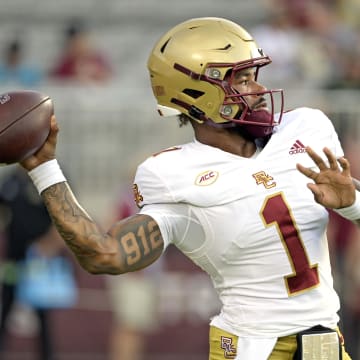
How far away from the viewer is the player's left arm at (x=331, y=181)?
3.83m

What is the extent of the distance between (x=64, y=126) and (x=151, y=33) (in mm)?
3005

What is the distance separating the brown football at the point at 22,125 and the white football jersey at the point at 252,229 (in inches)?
16.6

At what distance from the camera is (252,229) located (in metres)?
3.98

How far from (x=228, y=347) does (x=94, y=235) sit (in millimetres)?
649

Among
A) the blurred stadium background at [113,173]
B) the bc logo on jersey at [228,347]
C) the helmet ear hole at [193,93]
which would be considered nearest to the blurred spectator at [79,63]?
the blurred stadium background at [113,173]

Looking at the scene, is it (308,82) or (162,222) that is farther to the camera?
Result: (308,82)

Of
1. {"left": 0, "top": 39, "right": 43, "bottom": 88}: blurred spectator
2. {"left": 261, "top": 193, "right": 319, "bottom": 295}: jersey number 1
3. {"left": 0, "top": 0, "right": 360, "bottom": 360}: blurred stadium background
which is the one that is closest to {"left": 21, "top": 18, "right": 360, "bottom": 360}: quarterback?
{"left": 261, "top": 193, "right": 319, "bottom": 295}: jersey number 1

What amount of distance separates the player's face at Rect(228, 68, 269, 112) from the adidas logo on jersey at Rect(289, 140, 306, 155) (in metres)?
0.17

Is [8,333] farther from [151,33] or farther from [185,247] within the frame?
[185,247]

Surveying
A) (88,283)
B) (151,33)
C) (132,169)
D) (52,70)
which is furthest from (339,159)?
(151,33)

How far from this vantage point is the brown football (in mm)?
3848

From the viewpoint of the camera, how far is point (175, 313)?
367 inches

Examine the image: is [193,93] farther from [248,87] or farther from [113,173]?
[113,173]

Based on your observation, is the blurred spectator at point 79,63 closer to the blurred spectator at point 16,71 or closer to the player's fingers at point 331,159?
the blurred spectator at point 16,71
